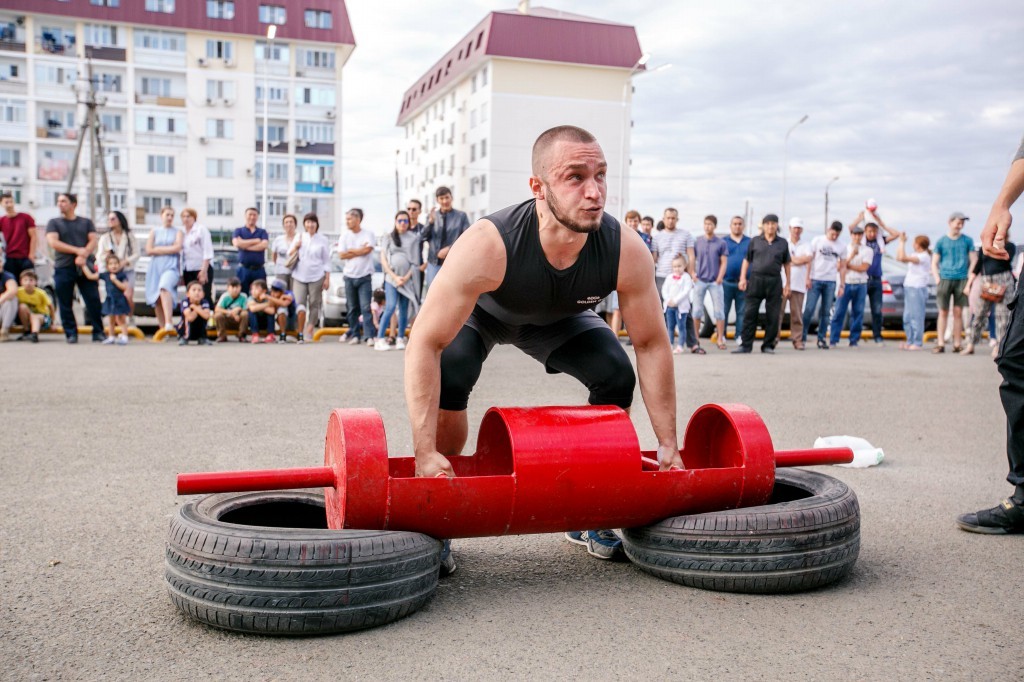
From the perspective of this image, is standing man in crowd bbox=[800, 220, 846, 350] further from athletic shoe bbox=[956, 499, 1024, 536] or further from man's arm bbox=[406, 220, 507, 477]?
man's arm bbox=[406, 220, 507, 477]

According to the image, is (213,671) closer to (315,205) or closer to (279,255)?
(279,255)

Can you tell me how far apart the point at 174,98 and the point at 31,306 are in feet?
171

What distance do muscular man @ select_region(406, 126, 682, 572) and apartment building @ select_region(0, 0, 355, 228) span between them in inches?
2382

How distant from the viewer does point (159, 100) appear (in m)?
A: 60.1

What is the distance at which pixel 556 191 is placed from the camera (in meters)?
3.32

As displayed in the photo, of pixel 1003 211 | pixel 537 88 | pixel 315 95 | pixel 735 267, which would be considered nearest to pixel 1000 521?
pixel 1003 211

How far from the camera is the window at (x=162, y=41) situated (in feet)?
196

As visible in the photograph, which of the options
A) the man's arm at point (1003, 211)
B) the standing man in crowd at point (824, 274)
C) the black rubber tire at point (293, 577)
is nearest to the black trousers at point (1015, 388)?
the man's arm at point (1003, 211)

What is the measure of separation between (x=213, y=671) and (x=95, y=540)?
149 cm

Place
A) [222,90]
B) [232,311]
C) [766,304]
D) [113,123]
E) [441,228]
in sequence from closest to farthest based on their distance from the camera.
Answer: [441,228] → [766,304] → [232,311] → [113,123] → [222,90]

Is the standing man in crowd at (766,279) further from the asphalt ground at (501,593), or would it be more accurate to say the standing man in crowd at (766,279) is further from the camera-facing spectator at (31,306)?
the camera-facing spectator at (31,306)

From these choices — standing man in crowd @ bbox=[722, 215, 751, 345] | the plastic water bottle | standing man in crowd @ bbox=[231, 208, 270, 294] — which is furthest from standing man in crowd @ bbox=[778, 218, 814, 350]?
the plastic water bottle

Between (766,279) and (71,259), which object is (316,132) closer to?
(71,259)

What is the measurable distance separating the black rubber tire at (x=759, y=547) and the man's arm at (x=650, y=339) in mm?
367
